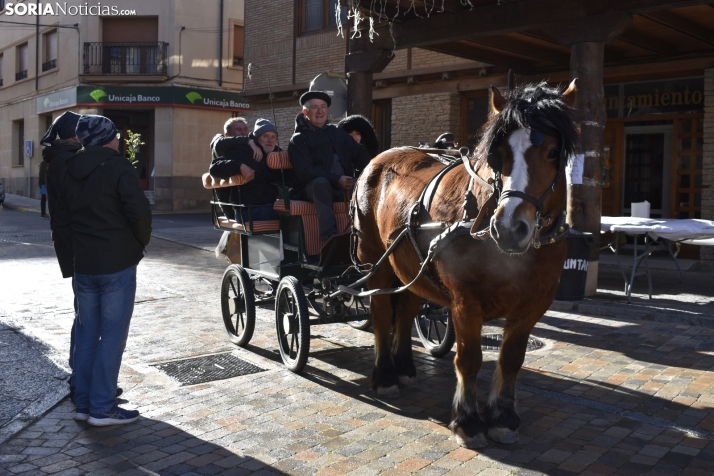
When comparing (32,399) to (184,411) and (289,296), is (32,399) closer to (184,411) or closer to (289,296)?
(184,411)

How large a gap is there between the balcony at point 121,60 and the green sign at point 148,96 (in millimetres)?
493

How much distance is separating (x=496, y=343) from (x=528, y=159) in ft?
11.6

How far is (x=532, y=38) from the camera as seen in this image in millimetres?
11773

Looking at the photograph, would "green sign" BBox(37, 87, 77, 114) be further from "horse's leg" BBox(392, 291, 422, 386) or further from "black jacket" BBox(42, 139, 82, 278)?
"horse's leg" BBox(392, 291, 422, 386)

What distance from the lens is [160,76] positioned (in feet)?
97.3

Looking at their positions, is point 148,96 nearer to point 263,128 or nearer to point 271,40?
point 271,40

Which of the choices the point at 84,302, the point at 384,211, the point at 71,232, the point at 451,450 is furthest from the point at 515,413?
the point at 71,232

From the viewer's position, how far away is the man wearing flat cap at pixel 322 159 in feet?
20.8

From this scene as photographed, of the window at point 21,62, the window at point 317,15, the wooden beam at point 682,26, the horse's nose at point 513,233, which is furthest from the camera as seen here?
the window at point 21,62

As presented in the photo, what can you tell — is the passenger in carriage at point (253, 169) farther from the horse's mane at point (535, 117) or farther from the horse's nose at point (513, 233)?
the horse's nose at point (513, 233)

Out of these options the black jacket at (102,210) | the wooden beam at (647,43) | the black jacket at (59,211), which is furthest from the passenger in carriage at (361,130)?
the wooden beam at (647,43)

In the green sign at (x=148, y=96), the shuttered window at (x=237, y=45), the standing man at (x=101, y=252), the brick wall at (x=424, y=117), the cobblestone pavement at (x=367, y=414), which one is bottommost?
the cobblestone pavement at (x=367, y=414)

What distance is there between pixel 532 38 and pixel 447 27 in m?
1.73

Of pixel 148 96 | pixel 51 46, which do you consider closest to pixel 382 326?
pixel 148 96
